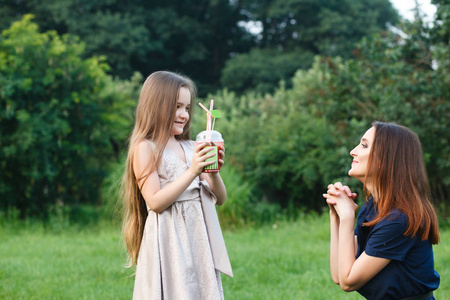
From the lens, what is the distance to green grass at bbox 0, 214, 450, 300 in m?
4.27

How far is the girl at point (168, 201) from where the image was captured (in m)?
2.45

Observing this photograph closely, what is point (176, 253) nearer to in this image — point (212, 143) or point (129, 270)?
point (212, 143)

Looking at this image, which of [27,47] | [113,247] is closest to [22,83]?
[27,47]

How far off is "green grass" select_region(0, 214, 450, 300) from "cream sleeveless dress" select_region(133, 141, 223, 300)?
1.47 metres

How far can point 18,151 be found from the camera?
832 cm

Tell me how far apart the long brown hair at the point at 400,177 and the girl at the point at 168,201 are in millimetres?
692

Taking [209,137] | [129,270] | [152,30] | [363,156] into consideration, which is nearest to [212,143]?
[209,137]

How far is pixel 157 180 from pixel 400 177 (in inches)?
43.9

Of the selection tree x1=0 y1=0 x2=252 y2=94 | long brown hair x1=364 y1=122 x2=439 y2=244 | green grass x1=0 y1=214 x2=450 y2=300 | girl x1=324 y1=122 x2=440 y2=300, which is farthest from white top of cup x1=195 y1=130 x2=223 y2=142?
tree x1=0 y1=0 x2=252 y2=94

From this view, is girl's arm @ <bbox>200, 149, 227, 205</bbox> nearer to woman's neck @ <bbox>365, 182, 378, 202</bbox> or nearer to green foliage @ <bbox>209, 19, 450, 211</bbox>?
woman's neck @ <bbox>365, 182, 378, 202</bbox>

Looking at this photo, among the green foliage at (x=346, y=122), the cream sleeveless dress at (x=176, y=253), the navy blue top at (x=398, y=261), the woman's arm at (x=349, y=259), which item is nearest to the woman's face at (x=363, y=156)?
the woman's arm at (x=349, y=259)

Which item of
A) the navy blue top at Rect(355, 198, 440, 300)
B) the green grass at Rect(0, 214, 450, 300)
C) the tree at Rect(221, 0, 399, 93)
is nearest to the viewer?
the navy blue top at Rect(355, 198, 440, 300)

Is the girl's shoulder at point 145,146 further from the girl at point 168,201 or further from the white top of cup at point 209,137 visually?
the white top of cup at point 209,137

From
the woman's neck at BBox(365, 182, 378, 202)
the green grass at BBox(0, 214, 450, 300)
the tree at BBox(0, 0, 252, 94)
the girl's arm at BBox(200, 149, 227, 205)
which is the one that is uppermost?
the tree at BBox(0, 0, 252, 94)
